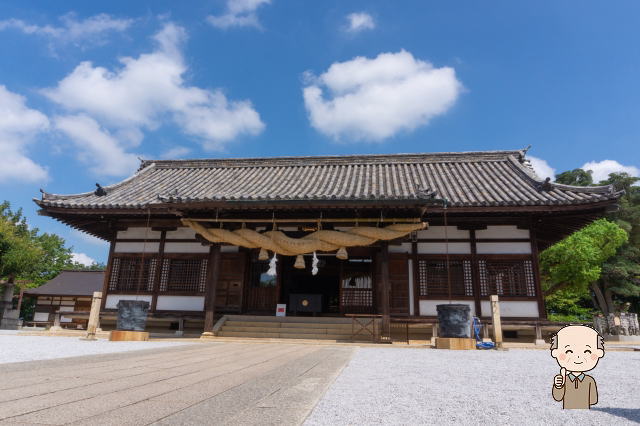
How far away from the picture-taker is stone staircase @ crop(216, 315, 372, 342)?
32.6ft

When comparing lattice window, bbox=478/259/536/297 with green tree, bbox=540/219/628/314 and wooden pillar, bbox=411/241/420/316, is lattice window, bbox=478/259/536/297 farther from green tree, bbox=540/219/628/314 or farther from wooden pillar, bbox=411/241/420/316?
green tree, bbox=540/219/628/314

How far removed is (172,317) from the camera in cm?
1123

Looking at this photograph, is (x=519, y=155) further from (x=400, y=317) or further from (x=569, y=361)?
(x=569, y=361)

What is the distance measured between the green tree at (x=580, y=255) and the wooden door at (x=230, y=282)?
16.7 metres

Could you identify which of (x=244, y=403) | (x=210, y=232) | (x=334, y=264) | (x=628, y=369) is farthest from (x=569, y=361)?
(x=334, y=264)

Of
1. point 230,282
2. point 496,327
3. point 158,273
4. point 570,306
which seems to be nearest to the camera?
point 496,327

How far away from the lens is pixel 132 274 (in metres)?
12.1

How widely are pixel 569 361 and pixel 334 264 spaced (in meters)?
12.8

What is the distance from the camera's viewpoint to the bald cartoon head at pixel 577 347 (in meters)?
2.24

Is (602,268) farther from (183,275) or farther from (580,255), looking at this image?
(183,275)

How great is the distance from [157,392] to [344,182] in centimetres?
1104

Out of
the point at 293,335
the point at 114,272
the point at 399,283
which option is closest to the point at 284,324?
the point at 293,335

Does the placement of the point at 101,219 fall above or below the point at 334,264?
above

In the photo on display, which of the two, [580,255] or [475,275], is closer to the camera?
[475,275]
